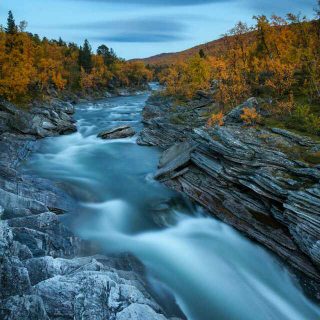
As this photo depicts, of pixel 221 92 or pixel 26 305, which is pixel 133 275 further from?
pixel 221 92

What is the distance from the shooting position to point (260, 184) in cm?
1066

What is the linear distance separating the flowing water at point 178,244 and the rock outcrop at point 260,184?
897mm

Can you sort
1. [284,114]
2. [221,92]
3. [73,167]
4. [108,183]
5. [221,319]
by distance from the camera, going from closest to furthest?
[221,319] < [284,114] < [108,183] < [73,167] < [221,92]

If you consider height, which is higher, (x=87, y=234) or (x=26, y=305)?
(x=26, y=305)

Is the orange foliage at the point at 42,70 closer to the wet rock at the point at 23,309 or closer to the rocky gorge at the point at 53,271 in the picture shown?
the rocky gorge at the point at 53,271

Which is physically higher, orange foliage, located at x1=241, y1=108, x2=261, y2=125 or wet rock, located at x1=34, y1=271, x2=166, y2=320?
orange foliage, located at x1=241, y1=108, x2=261, y2=125

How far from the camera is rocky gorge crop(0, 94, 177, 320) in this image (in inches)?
215

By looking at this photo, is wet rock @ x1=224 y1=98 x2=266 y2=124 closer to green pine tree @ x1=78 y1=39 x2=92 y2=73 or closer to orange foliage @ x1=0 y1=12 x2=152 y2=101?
orange foliage @ x1=0 y1=12 x2=152 y2=101

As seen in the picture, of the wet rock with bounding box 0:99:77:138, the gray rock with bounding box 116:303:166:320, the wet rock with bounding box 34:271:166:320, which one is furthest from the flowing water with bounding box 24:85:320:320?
the wet rock with bounding box 0:99:77:138

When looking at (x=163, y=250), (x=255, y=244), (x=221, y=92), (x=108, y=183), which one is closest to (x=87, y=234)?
(x=163, y=250)

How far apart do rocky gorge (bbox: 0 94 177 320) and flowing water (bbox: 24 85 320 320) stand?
1.42 meters

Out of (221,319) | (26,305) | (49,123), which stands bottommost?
(221,319)

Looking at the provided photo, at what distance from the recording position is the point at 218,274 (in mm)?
10391

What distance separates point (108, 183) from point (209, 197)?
26.9ft
